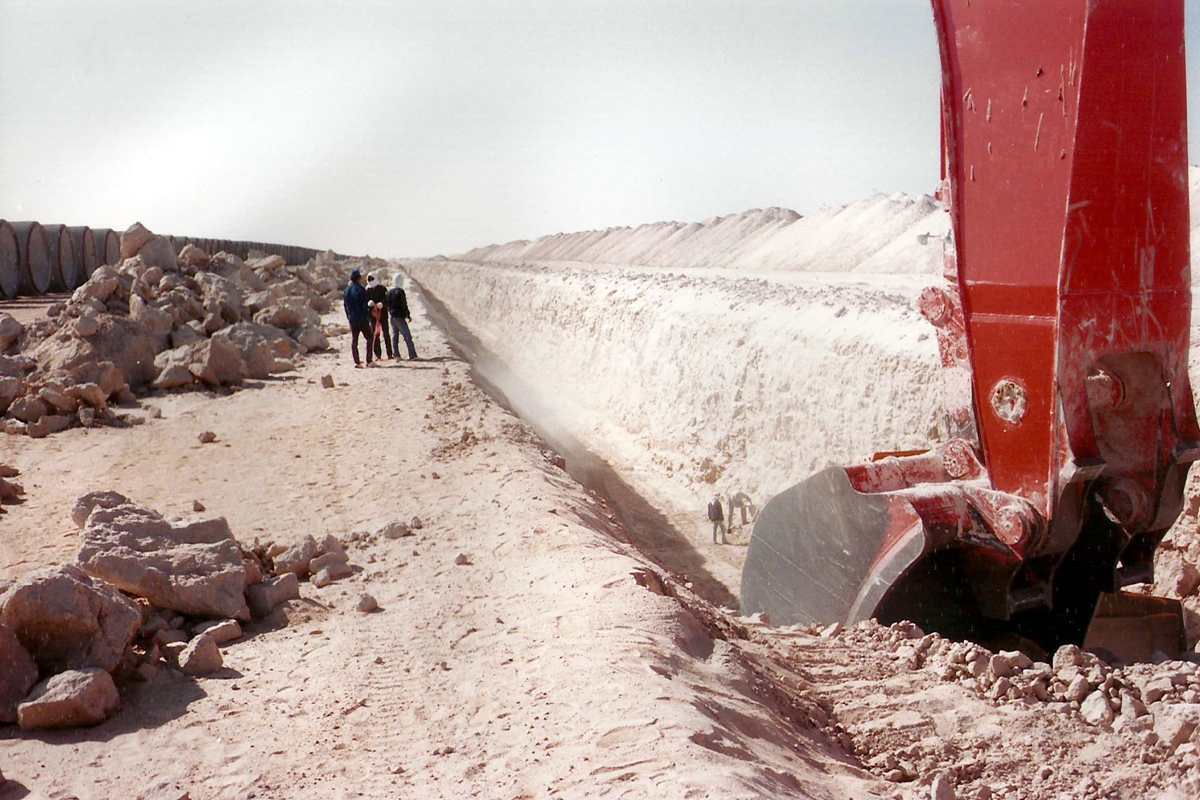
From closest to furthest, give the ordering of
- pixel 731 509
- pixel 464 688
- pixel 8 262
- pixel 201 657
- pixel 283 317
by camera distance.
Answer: pixel 464 688 < pixel 201 657 < pixel 731 509 < pixel 283 317 < pixel 8 262

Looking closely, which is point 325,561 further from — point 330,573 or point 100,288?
point 100,288

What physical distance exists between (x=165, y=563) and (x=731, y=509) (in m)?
5.66

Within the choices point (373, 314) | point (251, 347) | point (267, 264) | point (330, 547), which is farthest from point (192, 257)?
point (330, 547)

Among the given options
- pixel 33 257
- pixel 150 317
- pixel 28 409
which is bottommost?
pixel 28 409

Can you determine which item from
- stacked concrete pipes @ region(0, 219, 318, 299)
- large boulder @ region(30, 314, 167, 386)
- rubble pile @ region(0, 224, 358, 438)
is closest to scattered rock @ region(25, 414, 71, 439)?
rubble pile @ region(0, 224, 358, 438)

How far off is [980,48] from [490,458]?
17.1 ft

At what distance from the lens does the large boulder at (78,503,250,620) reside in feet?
16.1

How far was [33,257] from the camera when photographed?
2377 centimetres

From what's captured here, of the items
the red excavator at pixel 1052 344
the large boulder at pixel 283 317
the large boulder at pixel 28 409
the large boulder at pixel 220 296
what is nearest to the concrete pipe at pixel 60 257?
the large boulder at pixel 220 296

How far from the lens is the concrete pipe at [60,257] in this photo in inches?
963

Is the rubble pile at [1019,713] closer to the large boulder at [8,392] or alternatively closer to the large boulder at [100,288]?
the large boulder at [8,392]

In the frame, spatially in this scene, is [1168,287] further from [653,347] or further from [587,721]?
[653,347]

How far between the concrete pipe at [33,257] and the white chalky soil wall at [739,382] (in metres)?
13.8

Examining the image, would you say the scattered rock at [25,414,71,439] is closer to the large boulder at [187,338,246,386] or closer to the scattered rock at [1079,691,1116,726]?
the large boulder at [187,338,246,386]
